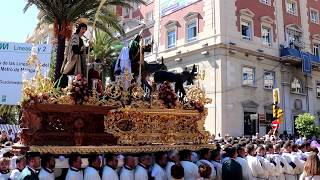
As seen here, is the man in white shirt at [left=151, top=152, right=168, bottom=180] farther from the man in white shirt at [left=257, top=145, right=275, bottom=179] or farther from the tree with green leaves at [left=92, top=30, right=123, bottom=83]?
the tree with green leaves at [left=92, top=30, right=123, bottom=83]

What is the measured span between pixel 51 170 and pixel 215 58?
63.7 feet

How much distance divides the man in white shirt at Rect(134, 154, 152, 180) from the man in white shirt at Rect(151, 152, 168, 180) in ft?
0.44

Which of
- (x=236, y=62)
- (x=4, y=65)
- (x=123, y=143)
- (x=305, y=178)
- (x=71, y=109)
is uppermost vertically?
(x=236, y=62)

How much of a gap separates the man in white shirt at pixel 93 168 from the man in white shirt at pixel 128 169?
476mm

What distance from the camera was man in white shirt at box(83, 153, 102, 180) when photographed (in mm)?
6762

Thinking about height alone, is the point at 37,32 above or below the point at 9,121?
above

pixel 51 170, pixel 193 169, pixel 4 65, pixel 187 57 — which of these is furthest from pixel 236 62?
pixel 51 170

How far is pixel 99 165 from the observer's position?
7035 millimetres

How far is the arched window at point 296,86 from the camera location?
95.3ft

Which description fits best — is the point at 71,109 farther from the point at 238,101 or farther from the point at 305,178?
the point at 238,101

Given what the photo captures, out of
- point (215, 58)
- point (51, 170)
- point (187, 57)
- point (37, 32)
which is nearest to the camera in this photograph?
point (51, 170)

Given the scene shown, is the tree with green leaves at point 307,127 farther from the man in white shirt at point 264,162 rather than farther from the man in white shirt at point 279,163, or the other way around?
the man in white shirt at point 264,162

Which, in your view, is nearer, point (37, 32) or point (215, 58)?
point (37, 32)

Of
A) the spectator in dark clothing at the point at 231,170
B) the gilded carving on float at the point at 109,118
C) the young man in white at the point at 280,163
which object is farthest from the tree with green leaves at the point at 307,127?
the spectator in dark clothing at the point at 231,170
